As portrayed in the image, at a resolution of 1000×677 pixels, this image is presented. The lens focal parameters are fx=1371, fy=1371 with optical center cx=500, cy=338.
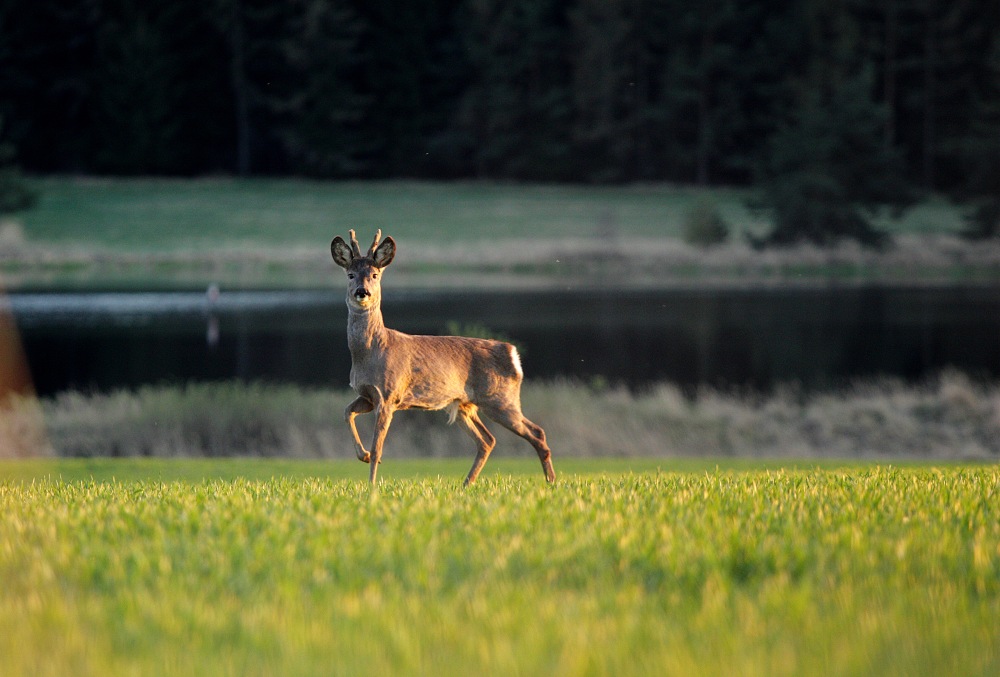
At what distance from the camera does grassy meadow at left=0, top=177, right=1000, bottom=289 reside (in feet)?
197

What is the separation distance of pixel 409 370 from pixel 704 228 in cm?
5339

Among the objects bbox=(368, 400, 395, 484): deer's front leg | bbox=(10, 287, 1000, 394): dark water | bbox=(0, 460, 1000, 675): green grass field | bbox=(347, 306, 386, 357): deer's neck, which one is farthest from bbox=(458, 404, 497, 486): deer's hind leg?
bbox=(10, 287, 1000, 394): dark water

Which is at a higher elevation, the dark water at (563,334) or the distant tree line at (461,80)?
the distant tree line at (461,80)

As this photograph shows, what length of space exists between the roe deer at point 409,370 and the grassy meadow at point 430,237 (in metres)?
43.8

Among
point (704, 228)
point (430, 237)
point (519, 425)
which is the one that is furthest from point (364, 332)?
point (430, 237)

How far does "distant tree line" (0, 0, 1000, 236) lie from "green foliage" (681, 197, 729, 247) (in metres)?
8.93

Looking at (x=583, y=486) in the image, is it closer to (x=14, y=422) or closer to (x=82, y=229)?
(x=14, y=422)

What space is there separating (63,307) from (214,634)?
40453mm

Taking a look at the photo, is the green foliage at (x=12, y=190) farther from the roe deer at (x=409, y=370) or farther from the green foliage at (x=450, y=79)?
the roe deer at (x=409, y=370)

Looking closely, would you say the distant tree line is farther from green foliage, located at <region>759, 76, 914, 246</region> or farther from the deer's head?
the deer's head

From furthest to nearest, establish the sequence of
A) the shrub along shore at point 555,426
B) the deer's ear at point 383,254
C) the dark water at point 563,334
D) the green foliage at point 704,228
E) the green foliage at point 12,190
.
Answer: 1. the green foliage at point 12,190
2. the green foliage at point 704,228
3. the dark water at point 563,334
4. the shrub along shore at point 555,426
5. the deer's ear at point 383,254

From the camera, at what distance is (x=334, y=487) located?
34.4ft

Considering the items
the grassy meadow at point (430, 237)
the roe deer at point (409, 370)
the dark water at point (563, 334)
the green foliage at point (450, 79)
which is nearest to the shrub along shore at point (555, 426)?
the dark water at point (563, 334)

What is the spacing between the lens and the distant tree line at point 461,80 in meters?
71.4
